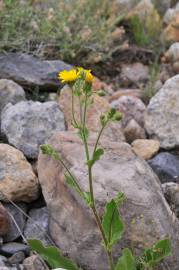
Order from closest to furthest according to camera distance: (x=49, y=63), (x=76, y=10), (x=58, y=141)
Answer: (x=58, y=141) → (x=49, y=63) → (x=76, y=10)

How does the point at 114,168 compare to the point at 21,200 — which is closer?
the point at 114,168

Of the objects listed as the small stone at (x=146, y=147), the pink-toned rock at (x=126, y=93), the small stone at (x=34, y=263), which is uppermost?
the pink-toned rock at (x=126, y=93)

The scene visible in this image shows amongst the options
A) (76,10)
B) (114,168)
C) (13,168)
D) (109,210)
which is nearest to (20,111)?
(13,168)

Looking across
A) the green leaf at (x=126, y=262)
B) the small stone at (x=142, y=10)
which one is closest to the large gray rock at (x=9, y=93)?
the green leaf at (x=126, y=262)

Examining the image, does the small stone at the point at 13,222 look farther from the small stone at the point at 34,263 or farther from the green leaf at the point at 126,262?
the green leaf at the point at 126,262

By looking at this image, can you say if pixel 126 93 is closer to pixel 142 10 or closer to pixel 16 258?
pixel 142 10

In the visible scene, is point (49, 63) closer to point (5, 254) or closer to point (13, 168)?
point (13, 168)
